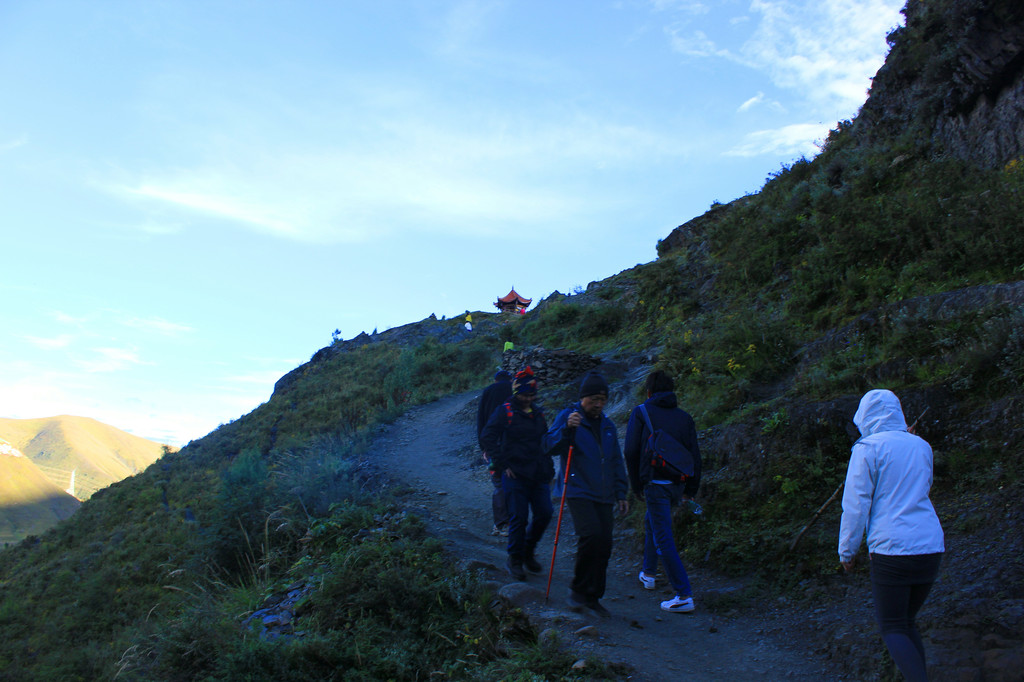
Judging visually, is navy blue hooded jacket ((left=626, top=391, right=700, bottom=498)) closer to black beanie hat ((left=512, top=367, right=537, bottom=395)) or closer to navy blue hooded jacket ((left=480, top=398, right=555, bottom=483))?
navy blue hooded jacket ((left=480, top=398, right=555, bottom=483))

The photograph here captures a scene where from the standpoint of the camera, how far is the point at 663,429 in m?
5.14

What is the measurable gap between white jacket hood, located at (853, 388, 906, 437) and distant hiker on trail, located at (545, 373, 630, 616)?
1907 millimetres

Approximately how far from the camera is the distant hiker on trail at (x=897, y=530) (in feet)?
9.98

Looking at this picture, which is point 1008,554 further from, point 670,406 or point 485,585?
point 485,585

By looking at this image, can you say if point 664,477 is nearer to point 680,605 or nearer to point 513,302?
point 680,605

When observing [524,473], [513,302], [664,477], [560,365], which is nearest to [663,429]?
[664,477]

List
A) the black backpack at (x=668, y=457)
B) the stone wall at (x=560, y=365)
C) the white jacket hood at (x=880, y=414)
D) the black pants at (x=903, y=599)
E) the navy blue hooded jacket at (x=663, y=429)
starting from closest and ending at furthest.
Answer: the black pants at (x=903, y=599), the white jacket hood at (x=880, y=414), the black backpack at (x=668, y=457), the navy blue hooded jacket at (x=663, y=429), the stone wall at (x=560, y=365)

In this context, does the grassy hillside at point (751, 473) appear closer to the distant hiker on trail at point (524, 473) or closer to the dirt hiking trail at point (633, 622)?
the dirt hiking trail at point (633, 622)

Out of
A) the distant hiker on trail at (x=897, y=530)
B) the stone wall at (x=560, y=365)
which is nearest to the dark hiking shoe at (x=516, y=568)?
the distant hiker on trail at (x=897, y=530)

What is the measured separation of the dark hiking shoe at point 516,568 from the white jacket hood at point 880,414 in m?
3.42

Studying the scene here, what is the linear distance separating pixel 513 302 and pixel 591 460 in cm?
4384

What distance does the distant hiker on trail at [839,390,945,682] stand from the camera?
304 centimetres

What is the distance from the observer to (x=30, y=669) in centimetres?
986

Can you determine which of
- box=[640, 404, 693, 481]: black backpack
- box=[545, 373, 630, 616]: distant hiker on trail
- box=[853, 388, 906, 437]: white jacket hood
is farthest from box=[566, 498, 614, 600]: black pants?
box=[853, 388, 906, 437]: white jacket hood
